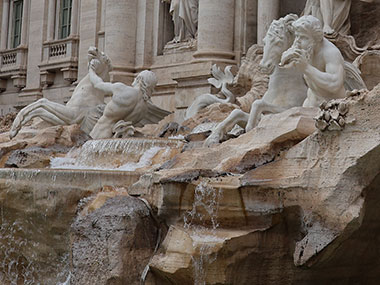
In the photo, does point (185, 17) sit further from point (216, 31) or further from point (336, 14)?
point (336, 14)

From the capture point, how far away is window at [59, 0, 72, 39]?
21.8 m

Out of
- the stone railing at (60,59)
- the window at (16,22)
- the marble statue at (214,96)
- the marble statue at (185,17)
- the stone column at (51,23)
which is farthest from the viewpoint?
the window at (16,22)

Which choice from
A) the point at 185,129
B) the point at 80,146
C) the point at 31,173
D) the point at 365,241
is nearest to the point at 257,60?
the point at 185,129

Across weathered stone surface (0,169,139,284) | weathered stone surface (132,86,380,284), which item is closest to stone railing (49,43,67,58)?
weathered stone surface (0,169,139,284)

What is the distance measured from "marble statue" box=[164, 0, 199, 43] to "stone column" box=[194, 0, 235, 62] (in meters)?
1.44

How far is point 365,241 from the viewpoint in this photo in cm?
643

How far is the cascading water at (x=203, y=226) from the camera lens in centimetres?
598

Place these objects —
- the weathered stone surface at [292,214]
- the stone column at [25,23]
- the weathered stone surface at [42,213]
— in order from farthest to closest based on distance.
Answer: the stone column at [25,23] → the weathered stone surface at [42,213] → the weathered stone surface at [292,214]

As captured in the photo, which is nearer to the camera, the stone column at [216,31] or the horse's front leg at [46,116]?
the horse's front leg at [46,116]

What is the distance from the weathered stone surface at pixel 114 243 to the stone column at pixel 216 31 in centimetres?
811

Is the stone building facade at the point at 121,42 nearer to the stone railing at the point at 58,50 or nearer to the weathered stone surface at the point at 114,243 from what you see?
the stone railing at the point at 58,50

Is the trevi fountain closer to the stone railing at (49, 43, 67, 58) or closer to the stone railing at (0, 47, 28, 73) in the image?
the stone railing at (49, 43, 67, 58)

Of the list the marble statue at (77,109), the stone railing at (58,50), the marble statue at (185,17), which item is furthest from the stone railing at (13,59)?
the marble statue at (77,109)

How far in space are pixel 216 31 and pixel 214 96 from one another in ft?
7.06
